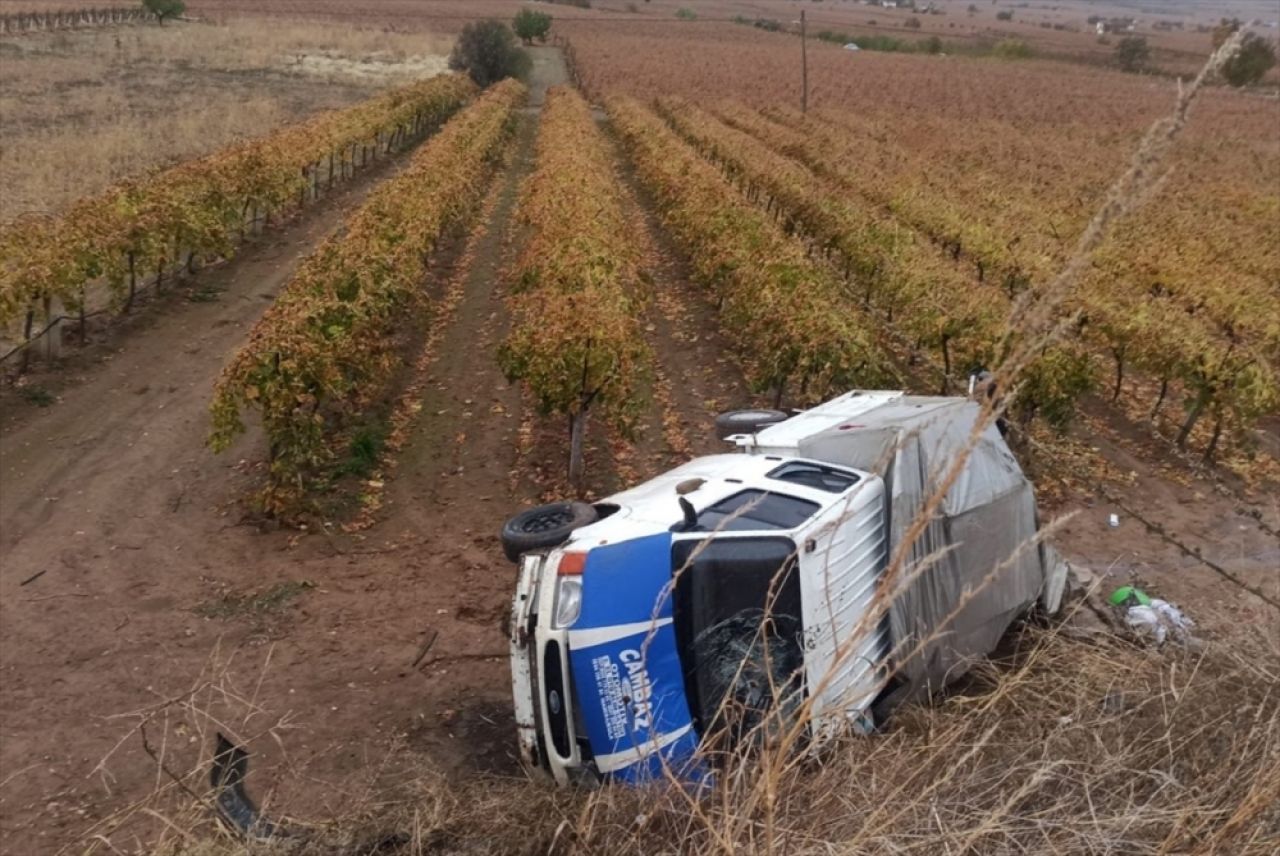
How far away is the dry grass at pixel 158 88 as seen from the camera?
23.2 metres

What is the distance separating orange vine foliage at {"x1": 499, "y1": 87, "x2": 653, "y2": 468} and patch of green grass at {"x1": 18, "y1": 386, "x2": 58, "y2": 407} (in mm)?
5623

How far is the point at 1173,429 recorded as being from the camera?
13.2 metres

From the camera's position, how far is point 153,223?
14.5 m

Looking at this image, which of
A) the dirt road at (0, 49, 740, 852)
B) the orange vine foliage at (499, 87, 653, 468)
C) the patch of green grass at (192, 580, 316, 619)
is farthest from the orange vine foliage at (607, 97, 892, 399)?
the patch of green grass at (192, 580, 316, 619)

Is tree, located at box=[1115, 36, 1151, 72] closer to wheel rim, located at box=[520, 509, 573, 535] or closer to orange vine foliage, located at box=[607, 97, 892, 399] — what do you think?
orange vine foliage, located at box=[607, 97, 892, 399]

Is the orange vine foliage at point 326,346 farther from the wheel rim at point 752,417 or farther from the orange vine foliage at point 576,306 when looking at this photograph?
the wheel rim at point 752,417

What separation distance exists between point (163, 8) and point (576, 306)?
61.5 metres

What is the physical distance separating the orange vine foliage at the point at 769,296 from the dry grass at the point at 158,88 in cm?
1213

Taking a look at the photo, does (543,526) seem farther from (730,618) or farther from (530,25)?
(530,25)

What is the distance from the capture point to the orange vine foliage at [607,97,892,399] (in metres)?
11.6

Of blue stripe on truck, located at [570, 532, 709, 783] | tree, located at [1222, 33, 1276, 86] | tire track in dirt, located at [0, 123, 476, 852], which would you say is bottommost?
tire track in dirt, located at [0, 123, 476, 852]

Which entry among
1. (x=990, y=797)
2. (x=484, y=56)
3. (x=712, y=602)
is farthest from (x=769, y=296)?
(x=484, y=56)

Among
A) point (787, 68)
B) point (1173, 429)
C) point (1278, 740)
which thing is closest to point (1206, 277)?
point (1173, 429)

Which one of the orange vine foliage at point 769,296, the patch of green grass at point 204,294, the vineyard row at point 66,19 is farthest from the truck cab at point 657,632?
→ the vineyard row at point 66,19
